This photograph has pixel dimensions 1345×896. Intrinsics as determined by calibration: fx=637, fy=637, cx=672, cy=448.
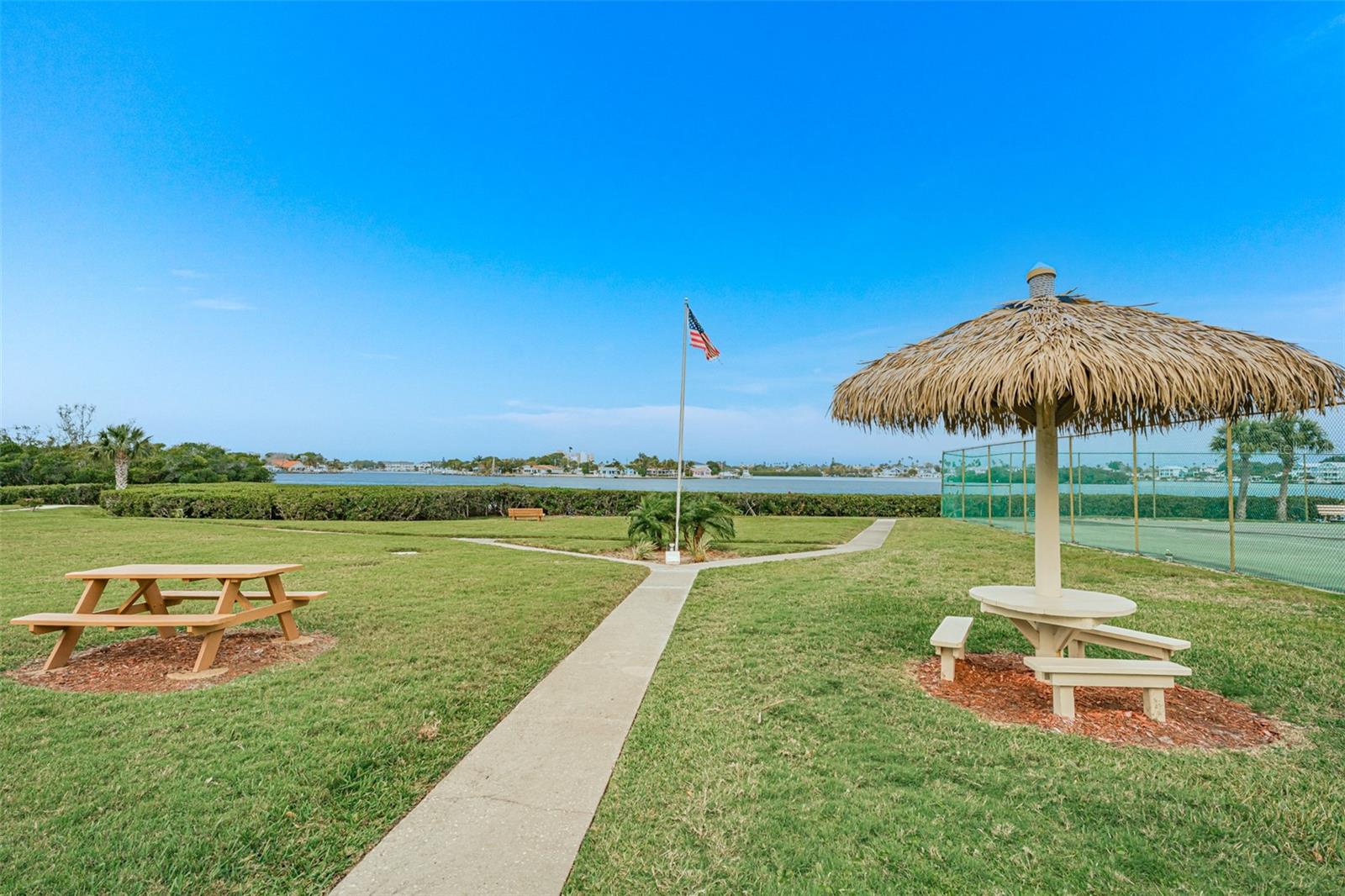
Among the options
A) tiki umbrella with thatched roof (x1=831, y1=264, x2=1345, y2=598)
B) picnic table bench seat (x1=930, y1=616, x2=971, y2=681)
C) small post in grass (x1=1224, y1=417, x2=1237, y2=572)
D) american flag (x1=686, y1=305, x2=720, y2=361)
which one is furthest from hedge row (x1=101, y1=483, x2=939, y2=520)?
tiki umbrella with thatched roof (x1=831, y1=264, x2=1345, y2=598)

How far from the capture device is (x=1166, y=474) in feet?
43.5

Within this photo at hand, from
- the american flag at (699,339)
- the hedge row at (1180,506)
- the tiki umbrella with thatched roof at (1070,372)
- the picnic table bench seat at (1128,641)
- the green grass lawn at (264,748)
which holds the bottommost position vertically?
the green grass lawn at (264,748)

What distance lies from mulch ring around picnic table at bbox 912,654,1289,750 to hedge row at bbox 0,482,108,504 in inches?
1459

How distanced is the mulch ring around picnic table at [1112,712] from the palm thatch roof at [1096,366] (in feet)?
7.10

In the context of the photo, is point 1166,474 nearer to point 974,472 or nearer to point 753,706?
point 974,472

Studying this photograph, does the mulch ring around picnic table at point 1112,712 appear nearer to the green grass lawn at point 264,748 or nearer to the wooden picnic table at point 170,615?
the green grass lawn at point 264,748

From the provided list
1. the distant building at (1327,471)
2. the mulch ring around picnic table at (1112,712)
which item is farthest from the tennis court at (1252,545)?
the mulch ring around picnic table at (1112,712)

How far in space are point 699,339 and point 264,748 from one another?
973 centimetres

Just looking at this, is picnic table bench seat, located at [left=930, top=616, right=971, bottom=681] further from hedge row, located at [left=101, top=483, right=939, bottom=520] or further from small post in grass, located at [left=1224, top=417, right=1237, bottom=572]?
hedge row, located at [left=101, top=483, right=939, bottom=520]

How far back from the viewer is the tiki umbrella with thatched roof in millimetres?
4242

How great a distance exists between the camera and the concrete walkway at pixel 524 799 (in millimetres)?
2619

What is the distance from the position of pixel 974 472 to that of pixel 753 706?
67.0 feet

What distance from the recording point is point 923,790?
11.0ft

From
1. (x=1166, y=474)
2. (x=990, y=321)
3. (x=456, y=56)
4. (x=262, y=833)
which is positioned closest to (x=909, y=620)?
(x=990, y=321)
